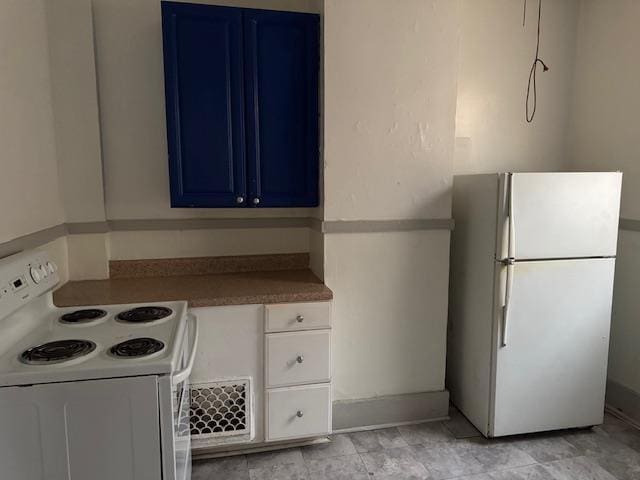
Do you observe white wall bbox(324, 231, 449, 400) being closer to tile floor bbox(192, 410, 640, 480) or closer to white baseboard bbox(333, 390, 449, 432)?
white baseboard bbox(333, 390, 449, 432)

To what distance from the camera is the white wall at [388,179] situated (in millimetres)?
2246

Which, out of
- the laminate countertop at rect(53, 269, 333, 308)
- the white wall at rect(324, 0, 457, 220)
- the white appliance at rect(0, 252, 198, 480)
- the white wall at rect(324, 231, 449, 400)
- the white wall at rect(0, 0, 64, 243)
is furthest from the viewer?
the white wall at rect(324, 231, 449, 400)

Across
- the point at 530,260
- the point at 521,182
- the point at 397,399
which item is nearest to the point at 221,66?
the point at 521,182

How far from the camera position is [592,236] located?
227 cm

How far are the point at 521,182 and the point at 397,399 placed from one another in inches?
51.7

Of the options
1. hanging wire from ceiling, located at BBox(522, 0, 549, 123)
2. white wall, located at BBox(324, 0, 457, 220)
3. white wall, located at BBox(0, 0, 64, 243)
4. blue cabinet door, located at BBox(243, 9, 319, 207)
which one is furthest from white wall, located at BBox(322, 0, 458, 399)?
white wall, located at BBox(0, 0, 64, 243)

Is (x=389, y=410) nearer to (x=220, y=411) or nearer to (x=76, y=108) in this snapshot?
(x=220, y=411)

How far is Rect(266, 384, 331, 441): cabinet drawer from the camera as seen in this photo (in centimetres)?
217

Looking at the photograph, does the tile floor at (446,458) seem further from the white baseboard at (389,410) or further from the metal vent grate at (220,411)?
the metal vent grate at (220,411)

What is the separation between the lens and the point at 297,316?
2.14m

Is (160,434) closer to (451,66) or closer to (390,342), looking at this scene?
(390,342)

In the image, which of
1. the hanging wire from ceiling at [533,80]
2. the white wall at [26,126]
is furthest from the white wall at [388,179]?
the white wall at [26,126]

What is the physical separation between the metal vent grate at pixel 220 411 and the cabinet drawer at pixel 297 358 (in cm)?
15

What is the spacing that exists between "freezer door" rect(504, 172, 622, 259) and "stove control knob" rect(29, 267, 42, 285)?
200cm
